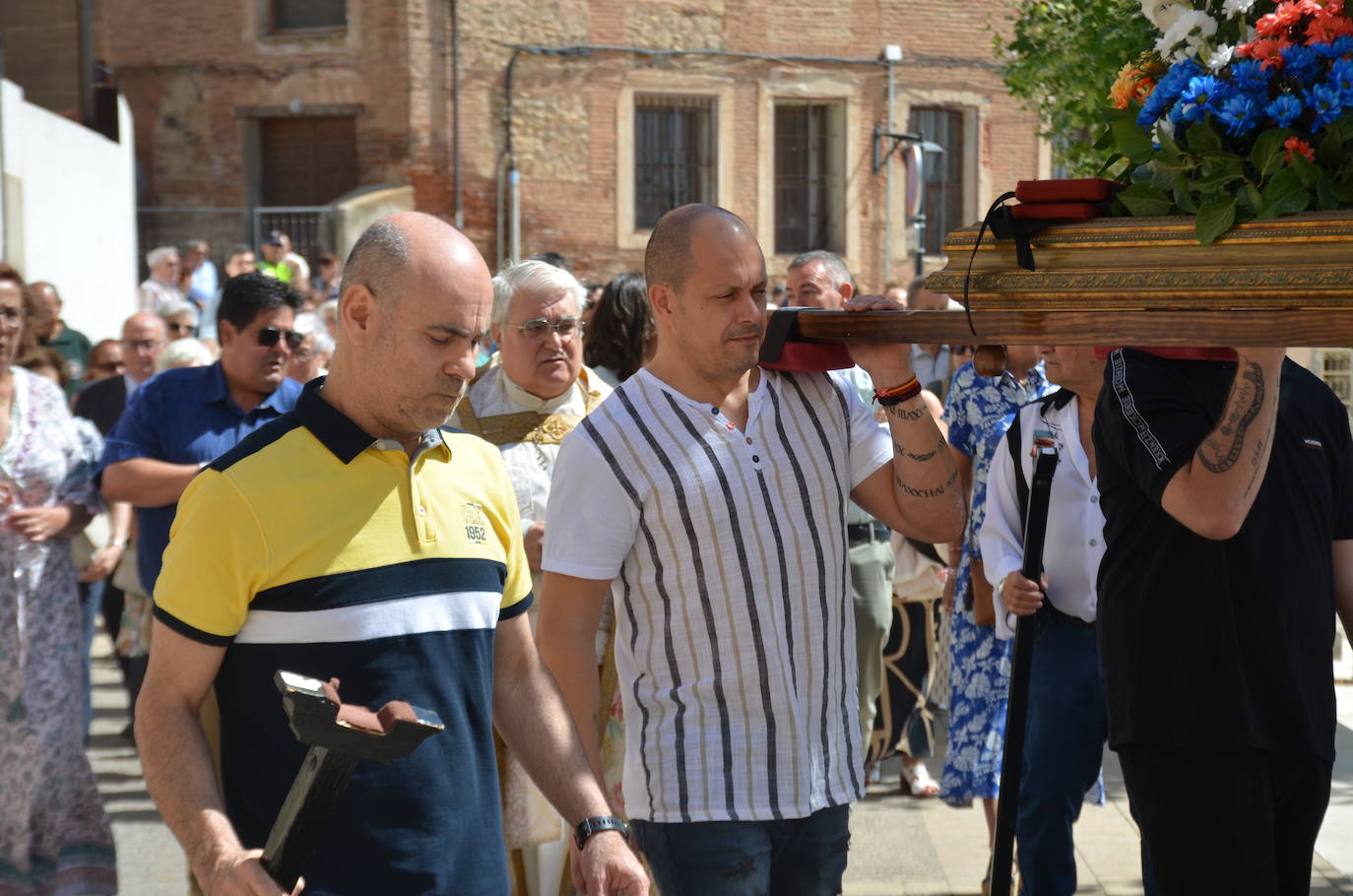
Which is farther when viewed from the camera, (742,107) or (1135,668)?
(742,107)

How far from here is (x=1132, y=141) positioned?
123 inches

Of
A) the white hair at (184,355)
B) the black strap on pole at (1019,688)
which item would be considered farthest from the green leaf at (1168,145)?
the white hair at (184,355)

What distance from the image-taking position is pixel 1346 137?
2740 millimetres

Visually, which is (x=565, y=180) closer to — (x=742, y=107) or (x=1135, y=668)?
(x=742, y=107)

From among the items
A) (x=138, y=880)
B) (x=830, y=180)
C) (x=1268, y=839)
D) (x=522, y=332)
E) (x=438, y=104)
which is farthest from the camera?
(x=830, y=180)

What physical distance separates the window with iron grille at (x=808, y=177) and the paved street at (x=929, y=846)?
22261 mm

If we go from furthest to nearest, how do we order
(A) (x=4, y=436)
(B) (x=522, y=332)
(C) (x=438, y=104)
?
(C) (x=438, y=104) → (A) (x=4, y=436) → (B) (x=522, y=332)

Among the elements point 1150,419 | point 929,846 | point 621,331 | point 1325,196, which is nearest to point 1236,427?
point 1150,419

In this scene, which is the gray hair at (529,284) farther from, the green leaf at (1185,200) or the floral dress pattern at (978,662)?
the green leaf at (1185,200)

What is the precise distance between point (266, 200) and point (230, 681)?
27.3m

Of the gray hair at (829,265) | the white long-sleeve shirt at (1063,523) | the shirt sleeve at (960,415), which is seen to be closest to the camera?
the white long-sleeve shirt at (1063,523)

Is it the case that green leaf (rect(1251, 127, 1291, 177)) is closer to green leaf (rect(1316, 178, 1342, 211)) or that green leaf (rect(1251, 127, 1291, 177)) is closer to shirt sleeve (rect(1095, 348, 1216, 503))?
green leaf (rect(1316, 178, 1342, 211))

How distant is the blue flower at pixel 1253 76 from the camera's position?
289 centimetres

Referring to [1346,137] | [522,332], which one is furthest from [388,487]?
[522,332]
